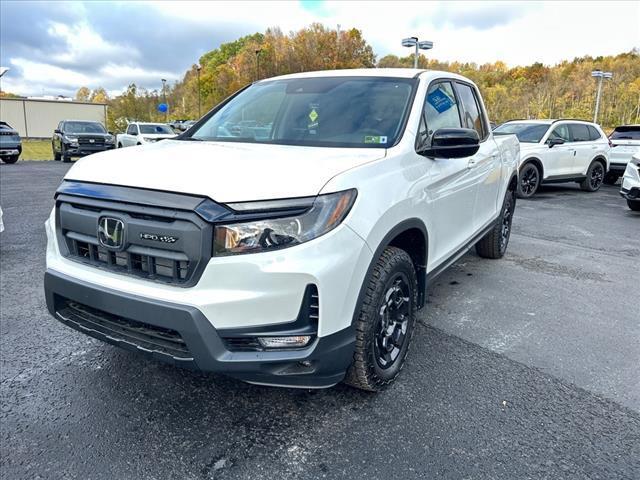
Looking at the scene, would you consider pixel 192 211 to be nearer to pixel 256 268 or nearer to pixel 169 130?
pixel 256 268

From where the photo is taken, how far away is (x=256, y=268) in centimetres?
201

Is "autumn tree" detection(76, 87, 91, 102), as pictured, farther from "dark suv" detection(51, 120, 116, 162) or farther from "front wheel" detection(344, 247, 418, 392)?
"front wheel" detection(344, 247, 418, 392)

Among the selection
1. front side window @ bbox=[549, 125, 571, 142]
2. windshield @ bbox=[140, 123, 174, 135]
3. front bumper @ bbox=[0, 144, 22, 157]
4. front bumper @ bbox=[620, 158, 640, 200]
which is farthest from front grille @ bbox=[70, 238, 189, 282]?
front bumper @ bbox=[0, 144, 22, 157]

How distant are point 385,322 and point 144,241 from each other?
136cm

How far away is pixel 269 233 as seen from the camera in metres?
2.05

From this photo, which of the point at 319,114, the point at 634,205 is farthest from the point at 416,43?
the point at 319,114

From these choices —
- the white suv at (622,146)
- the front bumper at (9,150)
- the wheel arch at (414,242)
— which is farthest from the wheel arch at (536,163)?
the front bumper at (9,150)

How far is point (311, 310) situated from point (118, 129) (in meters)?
46.4

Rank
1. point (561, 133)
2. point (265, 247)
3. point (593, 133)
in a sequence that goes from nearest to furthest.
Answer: point (265, 247), point (561, 133), point (593, 133)

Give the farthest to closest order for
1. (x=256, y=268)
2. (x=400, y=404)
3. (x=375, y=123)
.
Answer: (x=375, y=123)
(x=400, y=404)
(x=256, y=268)

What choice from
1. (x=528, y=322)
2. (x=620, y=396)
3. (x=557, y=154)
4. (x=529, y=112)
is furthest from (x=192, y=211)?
(x=529, y=112)

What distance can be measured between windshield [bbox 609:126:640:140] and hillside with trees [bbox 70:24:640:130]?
117ft

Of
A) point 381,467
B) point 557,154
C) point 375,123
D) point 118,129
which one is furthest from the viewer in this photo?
point 118,129

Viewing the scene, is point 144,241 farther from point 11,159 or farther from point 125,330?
point 11,159
